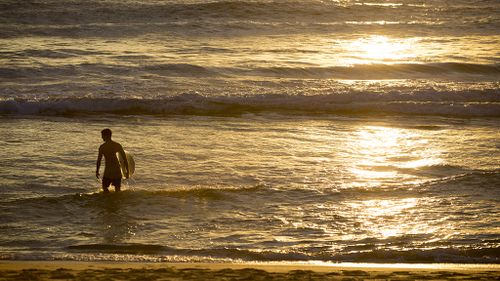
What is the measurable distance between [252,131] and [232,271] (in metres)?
8.22

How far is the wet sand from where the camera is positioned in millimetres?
8234

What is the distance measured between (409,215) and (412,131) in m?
5.67

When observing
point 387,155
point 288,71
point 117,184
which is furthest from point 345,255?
point 288,71

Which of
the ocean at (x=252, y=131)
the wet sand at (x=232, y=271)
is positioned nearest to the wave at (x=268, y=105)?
the ocean at (x=252, y=131)

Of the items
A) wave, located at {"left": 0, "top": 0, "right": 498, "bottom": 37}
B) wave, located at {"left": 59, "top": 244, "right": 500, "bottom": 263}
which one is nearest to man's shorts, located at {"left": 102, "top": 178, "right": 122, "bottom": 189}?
wave, located at {"left": 59, "top": 244, "right": 500, "bottom": 263}

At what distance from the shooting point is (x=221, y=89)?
2056 centimetres

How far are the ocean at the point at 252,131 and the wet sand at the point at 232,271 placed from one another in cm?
35

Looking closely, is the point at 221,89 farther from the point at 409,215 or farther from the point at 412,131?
the point at 409,215

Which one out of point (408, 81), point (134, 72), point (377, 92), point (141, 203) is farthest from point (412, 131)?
point (134, 72)

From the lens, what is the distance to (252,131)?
16.7m

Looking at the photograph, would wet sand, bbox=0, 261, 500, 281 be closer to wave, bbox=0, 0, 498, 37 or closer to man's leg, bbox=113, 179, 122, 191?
man's leg, bbox=113, 179, 122, 191

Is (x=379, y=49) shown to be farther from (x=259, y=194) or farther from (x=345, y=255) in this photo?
(x=345, y=255)

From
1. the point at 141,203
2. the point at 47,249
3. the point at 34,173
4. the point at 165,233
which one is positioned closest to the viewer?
the point at 47,249

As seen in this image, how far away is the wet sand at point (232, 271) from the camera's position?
823cm
